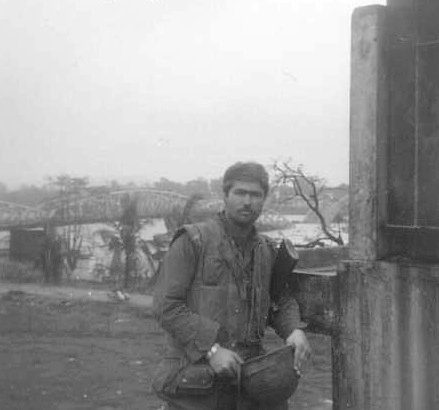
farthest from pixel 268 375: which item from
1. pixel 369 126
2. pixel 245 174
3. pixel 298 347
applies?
pixel 369 126

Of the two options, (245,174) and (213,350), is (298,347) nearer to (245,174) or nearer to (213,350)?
(213,350)

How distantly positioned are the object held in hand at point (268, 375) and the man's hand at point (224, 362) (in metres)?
0.06

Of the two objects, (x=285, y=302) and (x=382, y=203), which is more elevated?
(x=382, y=203)

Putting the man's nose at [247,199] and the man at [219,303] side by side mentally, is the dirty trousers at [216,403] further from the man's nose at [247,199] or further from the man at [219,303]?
the man's nose at [247,199]

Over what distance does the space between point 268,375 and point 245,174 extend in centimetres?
96

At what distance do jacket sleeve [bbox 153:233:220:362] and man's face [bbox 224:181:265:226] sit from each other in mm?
290

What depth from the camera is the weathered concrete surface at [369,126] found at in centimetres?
302

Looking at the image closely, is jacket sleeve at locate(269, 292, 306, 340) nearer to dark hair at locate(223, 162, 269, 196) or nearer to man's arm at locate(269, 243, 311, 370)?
man's arm at locate(269, 243, 311, 370)

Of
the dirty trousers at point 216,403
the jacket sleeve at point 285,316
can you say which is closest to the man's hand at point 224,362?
the dirty trousers at point 216,403

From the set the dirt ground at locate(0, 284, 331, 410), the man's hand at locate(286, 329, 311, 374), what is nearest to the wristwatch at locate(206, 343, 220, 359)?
the man's hand at locate(286, 329, 311, 374)

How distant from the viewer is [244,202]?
9.96ft

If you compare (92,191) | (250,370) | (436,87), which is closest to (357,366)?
(250,370)

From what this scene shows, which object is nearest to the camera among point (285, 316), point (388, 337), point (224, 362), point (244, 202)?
point (224, 362)

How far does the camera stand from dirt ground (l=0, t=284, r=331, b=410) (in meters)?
6.11
